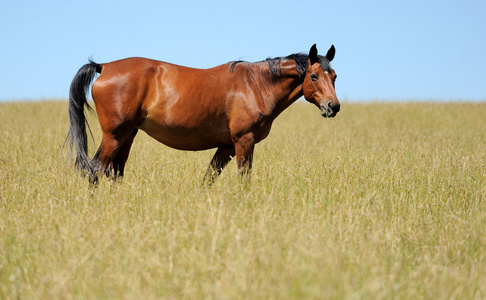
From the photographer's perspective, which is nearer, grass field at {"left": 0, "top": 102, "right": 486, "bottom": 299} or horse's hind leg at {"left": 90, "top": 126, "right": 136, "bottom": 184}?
grass field at {"left": 0, "top": 102, "right": 486, "bottom": 299}

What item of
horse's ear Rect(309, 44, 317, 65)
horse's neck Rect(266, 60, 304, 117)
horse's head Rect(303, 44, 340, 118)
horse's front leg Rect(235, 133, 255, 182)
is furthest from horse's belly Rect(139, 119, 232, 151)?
horse's ear Rect(309, 44, 317, 65)

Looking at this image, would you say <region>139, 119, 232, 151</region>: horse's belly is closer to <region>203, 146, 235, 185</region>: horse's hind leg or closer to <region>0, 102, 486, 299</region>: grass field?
<region>203, 146, 235, 185</region>: horse's hind leg

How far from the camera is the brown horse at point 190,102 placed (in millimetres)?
5543

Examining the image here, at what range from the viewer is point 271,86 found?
5.95 m

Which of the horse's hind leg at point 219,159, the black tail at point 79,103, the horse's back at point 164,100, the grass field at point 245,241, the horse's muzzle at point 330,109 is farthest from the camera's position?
the horse's hind leg at point 219,159

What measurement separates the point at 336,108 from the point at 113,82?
2.71 meters

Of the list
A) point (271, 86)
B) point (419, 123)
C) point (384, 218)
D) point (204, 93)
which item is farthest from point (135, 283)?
point (419, 123)

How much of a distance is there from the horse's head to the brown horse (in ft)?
0.04

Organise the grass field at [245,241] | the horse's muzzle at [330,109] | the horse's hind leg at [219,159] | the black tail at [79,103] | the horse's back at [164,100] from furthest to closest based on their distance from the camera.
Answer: the horse's hind leg at [219,159] < the black tail at [79,103] < the horse's muzzle at [330,109] < the horse's back at [164,100] < the grass field at [245,241]

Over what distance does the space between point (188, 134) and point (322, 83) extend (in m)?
1.77

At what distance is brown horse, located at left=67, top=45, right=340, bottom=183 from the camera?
5543 millimetres

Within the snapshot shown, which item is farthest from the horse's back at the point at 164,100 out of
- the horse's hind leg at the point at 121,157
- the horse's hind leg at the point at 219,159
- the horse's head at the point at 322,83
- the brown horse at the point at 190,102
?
the horse's head at the point at 322,83

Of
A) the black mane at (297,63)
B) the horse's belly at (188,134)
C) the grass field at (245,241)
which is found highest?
the black mane at (297,63)

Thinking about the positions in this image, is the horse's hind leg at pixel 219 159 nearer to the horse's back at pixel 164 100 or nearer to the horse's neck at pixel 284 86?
the horse's back at pixel 164 100
